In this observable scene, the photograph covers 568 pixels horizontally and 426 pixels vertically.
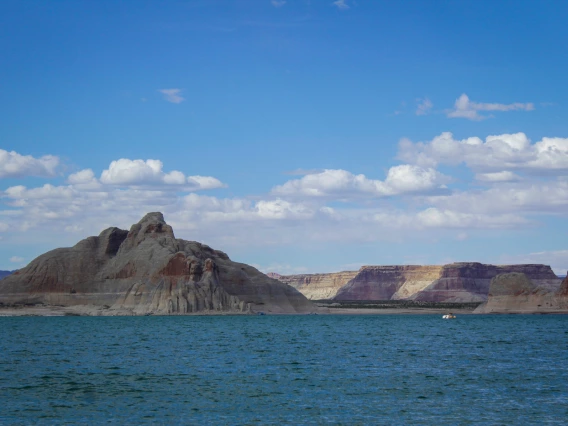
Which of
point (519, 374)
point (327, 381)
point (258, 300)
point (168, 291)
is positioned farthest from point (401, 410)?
point (258, 300)

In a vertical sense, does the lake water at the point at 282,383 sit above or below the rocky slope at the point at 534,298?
below

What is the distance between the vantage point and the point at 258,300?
650 feet

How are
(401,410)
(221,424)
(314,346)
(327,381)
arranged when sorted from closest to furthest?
(221,424) < (401,410) < (327,381) < (314,346)

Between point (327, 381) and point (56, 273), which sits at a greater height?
point (56, 273)

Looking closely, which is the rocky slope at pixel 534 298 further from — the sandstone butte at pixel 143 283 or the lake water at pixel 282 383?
the lake water at pixel 282 383

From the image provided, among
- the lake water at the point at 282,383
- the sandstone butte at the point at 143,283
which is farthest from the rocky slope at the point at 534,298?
the lake water at the point at 282,383

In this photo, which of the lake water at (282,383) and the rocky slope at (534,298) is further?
the rocky slope at (534,298)

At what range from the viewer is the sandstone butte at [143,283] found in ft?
586

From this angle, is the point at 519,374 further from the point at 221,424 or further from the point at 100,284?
the point at 100,284

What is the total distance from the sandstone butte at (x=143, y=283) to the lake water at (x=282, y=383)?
87.2 m

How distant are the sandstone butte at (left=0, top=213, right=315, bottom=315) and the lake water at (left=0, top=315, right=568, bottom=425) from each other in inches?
3433

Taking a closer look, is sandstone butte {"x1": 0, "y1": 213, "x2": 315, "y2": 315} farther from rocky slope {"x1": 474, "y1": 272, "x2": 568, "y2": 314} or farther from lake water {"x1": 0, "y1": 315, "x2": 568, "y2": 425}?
lake water {"x1": 0, "y1": 315, "x2": 568, "y2": 425}

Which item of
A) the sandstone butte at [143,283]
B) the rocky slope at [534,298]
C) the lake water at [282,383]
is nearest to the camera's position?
the lake water at [282,383]

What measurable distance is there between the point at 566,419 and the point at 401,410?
849 cm
